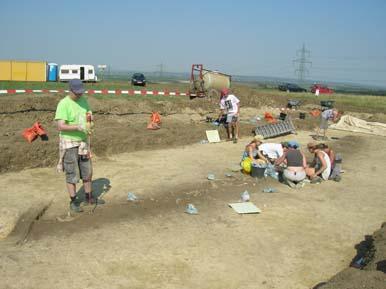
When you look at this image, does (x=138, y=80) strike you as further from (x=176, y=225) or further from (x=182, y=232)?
(x=182, y=232)

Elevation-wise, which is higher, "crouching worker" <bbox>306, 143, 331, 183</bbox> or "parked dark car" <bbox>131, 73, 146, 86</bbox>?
"parked dark car" <bbox>131, 73, 146, 86</bbox>

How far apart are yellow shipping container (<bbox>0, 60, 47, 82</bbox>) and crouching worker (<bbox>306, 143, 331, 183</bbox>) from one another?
3801 centimetres

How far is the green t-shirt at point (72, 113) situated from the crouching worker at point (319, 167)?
5.58 meters

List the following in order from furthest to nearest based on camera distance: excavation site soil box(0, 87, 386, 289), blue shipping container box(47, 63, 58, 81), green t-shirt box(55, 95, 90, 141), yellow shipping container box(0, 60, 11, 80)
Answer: blue shipping container box(47, 63, 58, 81), yellow shipping container box(0, 60, 11, 80), green t-shirt box(55, 95, 90, 141), excavation site soil box(0, 87, 386, 289)

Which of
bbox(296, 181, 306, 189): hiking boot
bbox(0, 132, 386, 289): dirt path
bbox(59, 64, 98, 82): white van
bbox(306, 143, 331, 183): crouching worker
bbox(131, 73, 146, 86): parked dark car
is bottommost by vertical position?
bbox(0, 132, 386, 289): dirt path

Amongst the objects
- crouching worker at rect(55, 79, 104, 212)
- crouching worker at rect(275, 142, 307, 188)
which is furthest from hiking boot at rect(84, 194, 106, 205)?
crouching worker at rect(275, 142, 307, 188)

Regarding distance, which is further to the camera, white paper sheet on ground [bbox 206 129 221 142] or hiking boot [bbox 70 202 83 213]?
white paper sheet on ground [bbox 206 129 221 142]

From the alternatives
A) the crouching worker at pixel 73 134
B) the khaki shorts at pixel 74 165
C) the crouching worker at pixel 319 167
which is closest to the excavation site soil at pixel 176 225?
the crouching worker at pixel 319 167

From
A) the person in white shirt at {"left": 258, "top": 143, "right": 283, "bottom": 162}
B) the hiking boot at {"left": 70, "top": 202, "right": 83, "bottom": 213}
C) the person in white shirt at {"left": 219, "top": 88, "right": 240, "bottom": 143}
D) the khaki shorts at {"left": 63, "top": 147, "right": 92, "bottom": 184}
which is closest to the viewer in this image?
the khaki shorts at {"left": 63, "top": 147, "right": 92, "bottom": 184}

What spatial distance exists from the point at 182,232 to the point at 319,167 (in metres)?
4.89

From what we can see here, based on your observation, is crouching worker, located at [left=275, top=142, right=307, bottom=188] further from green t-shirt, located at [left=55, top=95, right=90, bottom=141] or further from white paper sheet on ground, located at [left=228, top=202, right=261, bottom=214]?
green t-shirt, located at [left=55, top=95, right=90, bottom=141]

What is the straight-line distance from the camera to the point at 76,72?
149ft

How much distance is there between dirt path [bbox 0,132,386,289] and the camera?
5426 mm

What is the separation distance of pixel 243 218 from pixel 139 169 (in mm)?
3800
